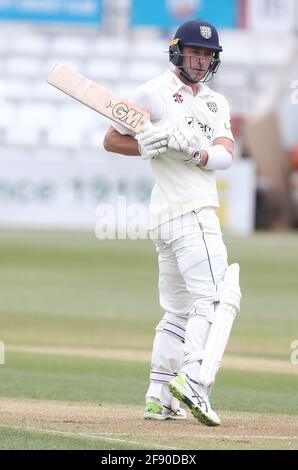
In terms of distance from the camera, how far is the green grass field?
586 cm

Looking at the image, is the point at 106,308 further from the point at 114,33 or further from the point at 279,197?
the point at 114,33

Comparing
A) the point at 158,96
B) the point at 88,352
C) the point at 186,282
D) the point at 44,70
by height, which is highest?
the point at 44,70

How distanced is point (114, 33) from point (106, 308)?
2530cm

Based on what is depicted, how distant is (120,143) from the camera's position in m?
6.53

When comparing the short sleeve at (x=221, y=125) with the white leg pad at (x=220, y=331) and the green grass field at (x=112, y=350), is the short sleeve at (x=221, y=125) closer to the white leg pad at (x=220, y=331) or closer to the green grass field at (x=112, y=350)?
the white leg pad at (x=220, y=331)

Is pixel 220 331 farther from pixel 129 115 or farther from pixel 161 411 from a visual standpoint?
pixel 129 115

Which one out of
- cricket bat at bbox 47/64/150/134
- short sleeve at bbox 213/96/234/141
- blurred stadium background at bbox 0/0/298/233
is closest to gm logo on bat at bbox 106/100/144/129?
cricket bat at bbox 47/64/150/134

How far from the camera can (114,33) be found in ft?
128

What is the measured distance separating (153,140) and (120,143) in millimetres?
399

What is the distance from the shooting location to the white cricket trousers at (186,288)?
244 inches

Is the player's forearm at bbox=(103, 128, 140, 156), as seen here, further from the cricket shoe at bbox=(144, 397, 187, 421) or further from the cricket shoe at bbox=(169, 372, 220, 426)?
the cricket shoe at bbox=(144, 397, 187, 421)

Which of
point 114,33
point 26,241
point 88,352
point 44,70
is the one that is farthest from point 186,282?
point 114,33

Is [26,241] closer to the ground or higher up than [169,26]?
closer to the ground

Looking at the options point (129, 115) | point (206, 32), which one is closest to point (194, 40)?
point (206, 32)
